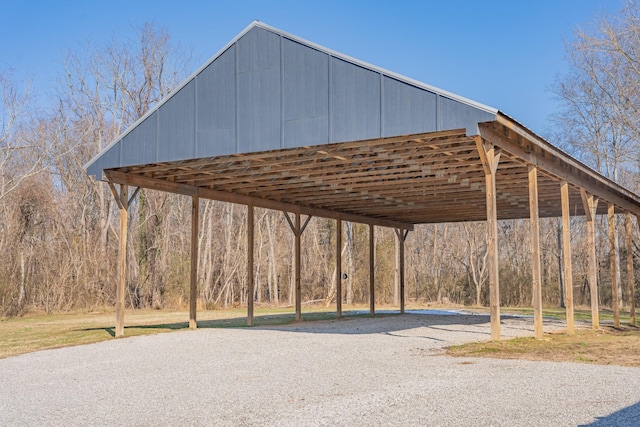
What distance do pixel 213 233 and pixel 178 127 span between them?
71.4 ft

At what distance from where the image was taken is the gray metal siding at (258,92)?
11125 mm

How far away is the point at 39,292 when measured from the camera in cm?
2184

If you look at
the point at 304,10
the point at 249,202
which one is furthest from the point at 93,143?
the point at 249,202

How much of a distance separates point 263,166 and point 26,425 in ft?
25.8

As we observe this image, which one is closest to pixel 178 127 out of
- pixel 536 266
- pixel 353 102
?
pixel 353 102

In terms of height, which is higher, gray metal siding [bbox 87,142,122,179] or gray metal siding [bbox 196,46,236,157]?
gray metal siding [bbox 196,46,236,157]

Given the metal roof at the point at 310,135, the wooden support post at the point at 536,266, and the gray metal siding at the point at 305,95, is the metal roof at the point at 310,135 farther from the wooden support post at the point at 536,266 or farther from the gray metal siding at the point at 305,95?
the wooden support post at the point at 536,266

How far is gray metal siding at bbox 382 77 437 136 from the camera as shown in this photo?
31.8ft

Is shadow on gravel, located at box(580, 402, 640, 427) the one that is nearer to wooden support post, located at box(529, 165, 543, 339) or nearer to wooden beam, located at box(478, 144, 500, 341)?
wooden beam, located at box(478, 144, 500, 341)

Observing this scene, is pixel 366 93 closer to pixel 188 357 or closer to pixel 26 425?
pixel 188 357

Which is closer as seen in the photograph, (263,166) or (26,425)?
(26,425)

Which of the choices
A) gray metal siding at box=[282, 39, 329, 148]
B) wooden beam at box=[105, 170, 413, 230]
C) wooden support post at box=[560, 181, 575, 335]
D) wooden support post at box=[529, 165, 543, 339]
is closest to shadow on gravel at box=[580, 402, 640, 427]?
wooden support post at box=[529, 165, 543, 339]

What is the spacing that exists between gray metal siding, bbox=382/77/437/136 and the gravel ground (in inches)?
133

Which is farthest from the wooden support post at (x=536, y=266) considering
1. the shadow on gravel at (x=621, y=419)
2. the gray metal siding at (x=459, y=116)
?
the shadow on gravel at (x=621, y=419)
